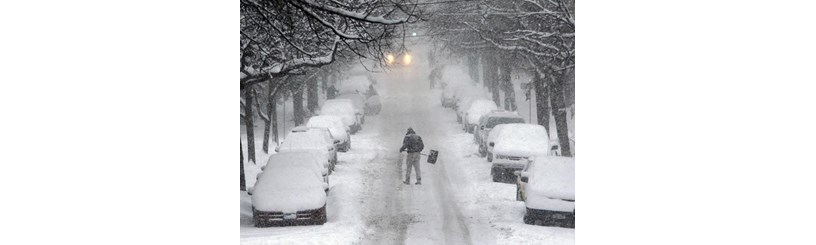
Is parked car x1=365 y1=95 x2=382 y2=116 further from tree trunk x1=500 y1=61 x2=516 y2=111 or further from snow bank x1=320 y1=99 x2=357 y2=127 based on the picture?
tree trunk x1=500 y1=61 x2=516 y2=111

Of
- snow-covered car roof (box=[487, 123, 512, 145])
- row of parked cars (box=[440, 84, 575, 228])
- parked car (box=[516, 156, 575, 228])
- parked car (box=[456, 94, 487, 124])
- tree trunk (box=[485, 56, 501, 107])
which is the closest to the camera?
parked car (box=[516, 156, 575, 228])

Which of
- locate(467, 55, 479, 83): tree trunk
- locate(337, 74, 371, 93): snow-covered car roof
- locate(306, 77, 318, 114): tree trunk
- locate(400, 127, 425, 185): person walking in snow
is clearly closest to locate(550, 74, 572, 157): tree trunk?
locate(467, 55, 479, 83): tree trunk

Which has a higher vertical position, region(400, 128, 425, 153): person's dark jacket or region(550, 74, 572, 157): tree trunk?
region(550, 74, 572, 157): tree trunk

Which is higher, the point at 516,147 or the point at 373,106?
the point at 373,106

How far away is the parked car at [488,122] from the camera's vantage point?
9977mm

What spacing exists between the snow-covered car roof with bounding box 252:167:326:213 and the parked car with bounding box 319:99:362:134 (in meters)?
0.62

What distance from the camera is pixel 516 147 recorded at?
10.0 meters

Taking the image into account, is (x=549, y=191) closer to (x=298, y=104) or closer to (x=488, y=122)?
(x=488, y=122)

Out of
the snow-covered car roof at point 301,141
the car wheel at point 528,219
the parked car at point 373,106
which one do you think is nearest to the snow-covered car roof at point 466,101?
the parked car at point 373,106

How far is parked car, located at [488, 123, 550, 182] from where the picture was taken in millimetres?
9852

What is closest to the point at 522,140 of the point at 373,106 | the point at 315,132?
the point at 373,106

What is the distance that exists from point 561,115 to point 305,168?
100 inches

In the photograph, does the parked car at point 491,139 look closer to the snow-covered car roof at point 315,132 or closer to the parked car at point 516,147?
the parked car at point 516,147
